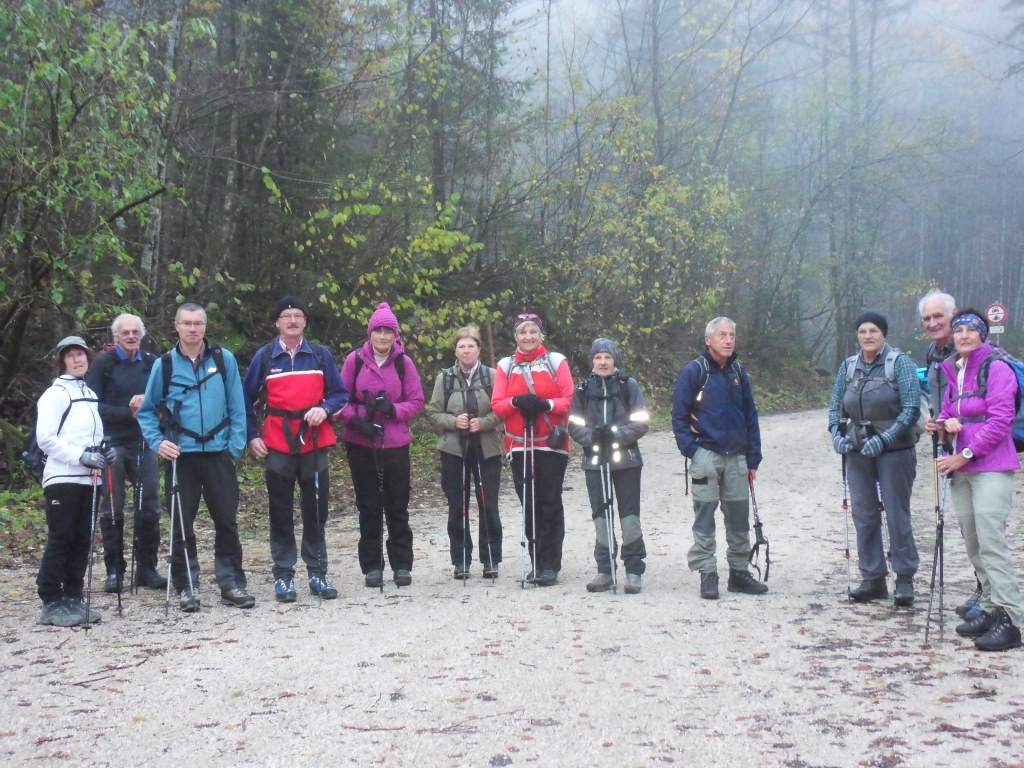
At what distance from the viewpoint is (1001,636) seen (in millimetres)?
5527

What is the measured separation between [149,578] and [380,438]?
219 centimetres

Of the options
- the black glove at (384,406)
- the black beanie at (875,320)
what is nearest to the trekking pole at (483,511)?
the black glove at (384,406)

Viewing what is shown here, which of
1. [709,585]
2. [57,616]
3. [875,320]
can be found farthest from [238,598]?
[875,320]

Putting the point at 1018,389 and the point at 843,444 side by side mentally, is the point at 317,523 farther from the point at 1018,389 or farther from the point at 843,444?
the point at 1018,389

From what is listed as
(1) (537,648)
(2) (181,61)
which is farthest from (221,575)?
(2) (181,61)

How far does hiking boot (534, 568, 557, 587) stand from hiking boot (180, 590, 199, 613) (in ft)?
8.44

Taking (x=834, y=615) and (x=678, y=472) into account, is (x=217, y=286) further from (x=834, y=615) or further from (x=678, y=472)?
(x=834, y=615)

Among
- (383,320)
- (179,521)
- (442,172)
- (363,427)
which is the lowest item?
(179,521)

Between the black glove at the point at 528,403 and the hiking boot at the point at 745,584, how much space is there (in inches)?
77.3

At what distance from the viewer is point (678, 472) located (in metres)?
15.1

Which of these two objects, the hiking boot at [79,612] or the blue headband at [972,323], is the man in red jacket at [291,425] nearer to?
the hiking boot at [79,612]

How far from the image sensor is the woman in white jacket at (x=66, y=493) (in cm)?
643

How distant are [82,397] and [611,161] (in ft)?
57.9

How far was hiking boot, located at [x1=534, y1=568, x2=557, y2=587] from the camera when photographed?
7.52 meters
